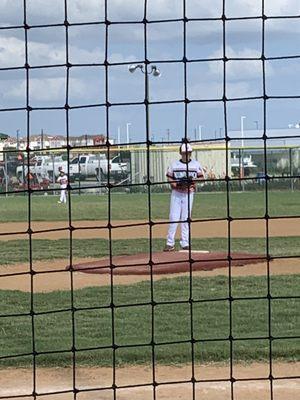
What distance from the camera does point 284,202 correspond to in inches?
1081

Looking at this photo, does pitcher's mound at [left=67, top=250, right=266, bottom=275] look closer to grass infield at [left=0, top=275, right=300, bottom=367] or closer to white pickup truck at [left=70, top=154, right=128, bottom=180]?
grass infield at [left=0, top=275, right=300, bottom=367]

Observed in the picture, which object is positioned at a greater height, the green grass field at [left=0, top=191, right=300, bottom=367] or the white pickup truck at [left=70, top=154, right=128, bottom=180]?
the white pickup truck at [left=70, top=154, right=128, bottom=180]

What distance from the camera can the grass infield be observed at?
6578 mm

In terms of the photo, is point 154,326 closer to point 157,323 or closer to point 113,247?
point 157,323

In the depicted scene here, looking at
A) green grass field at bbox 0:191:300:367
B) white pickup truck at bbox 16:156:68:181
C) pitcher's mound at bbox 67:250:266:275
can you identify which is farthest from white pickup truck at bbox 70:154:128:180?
green grass field at bbox 0:191:300:367

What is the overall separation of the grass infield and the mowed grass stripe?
11.8 ft

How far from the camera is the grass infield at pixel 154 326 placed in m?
6.58

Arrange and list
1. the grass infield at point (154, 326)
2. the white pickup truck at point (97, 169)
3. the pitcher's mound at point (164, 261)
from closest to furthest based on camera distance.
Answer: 1. the grass infield at point (154, 326)
2. the pitcher's mound at point (164, 261)
3. the white pickup truck at point (97, 169)

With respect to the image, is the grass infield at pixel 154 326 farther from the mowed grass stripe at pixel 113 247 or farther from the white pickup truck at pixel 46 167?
the white pickup truck at pixel 46 167

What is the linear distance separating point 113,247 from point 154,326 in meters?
7.40

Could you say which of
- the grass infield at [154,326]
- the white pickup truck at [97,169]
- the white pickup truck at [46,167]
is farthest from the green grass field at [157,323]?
the white pickup truck at [46,167]

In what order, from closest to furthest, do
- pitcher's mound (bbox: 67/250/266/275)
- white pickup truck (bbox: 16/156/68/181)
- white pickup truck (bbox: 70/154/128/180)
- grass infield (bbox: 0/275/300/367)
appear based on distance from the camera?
grass infield (bbox: 0/275/300/367) < pitcher's mound (bbox: 67/250/266/275) < white pickup truck (bbox: 70/154/128/180) < white pickup truck (bbox: 16/156/68/181)

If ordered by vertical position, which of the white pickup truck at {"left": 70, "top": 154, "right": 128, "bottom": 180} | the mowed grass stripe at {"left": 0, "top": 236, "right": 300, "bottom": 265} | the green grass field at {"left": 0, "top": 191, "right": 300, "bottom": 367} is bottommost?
the mowed grass stripe at {"left": 0, "top": 236, "right": 300, "bottom": 265}

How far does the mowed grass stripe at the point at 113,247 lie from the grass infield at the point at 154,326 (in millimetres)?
3591
